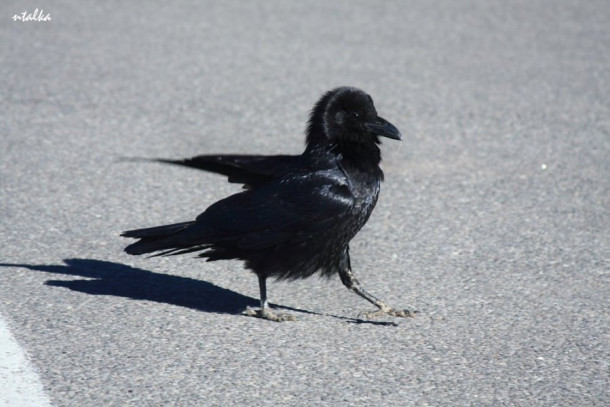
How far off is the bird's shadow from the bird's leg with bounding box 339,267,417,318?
0.27ft

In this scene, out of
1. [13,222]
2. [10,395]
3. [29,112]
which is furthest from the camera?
[29,112]

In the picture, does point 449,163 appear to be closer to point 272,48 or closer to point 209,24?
point 272,48

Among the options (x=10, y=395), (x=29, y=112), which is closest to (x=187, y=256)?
(x=10, y=395)

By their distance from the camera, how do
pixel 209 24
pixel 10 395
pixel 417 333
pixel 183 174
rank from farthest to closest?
1. pixel 209 24
2. pixel 183 174
3. pixel 417 333
4. pixel 10 395

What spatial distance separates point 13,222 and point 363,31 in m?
5.70

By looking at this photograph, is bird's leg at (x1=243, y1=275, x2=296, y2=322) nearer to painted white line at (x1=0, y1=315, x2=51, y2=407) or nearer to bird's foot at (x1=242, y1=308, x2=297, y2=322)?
bird's foot at (x1=242, y1=308, x2=297, y2=322)

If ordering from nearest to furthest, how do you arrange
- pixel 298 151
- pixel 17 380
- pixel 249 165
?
pixel 17 380, pixel 249 165, pixel 298 151

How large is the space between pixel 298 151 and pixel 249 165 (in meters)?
2.37

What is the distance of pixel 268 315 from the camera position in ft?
15.9

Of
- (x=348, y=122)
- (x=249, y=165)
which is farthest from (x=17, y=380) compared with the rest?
(x=348, y=122)

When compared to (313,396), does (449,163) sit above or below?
above

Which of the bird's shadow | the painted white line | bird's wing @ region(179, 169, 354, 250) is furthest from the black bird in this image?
the painted white line

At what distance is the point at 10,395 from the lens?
12.6ft

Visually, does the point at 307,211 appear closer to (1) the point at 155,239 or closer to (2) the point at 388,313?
(2) the point at 388,313
